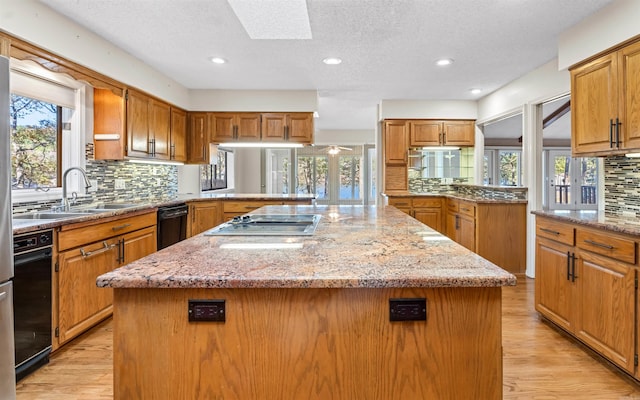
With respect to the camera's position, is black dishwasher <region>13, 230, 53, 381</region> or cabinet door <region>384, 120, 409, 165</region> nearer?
black dishwasher <region>13, 230, 53, 381</region>

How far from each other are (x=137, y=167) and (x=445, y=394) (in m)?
4.23

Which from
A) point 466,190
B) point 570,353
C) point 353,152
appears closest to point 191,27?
point 570,353

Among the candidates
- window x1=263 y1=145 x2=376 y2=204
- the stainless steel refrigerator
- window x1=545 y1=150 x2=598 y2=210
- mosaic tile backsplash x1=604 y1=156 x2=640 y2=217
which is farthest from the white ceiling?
window x1=545 y1=150 x2=598 y2=210

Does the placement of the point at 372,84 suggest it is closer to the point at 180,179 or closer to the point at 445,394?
the point at 180,179

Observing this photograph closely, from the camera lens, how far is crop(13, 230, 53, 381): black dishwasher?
6.80ft

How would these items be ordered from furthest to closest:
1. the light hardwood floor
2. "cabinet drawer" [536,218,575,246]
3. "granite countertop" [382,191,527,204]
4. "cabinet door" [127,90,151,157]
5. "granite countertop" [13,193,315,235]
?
"granite countertop" [382,191,527,204] → "cabinet door" [127,90,151,157] → "cabinet drawer" [536,218,575,246] → "granite countertop" [13,193,315,235] → the light hardwood floor

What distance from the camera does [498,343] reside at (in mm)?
1175

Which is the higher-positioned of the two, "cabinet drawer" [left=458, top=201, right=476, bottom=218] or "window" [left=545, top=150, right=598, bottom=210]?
"window" [left=545, top=150, right=598, bottom=210]

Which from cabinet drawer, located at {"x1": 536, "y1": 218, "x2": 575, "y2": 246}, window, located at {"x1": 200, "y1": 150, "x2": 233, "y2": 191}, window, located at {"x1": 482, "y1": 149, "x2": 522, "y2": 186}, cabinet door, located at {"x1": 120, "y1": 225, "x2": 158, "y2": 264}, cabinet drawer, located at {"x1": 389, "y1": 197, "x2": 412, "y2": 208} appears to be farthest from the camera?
window, located at {"x1": 482, "y1": 149, "x2": 522, "y2": 186}

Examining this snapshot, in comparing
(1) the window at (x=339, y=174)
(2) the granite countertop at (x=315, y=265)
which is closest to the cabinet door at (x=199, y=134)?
(2) the granite countertop at (x=315, y=265)

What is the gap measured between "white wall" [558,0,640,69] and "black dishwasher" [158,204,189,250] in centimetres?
391

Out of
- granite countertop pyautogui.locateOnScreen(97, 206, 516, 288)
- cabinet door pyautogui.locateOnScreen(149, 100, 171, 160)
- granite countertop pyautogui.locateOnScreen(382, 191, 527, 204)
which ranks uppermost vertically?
cabinet door pyautogui.locateOnScreen(149, 100, 171, 160)

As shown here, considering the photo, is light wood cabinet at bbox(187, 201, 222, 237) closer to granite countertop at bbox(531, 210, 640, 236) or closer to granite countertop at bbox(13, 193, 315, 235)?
granite countertop at bbox(13, 193, 315, 235)

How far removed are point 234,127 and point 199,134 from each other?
0.51 meters
